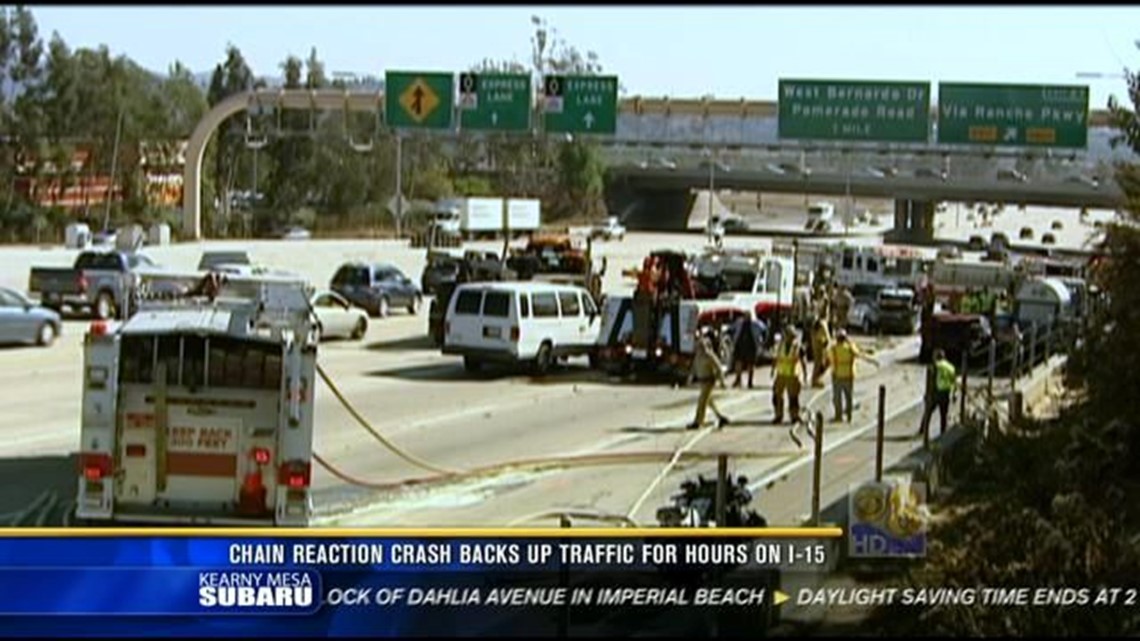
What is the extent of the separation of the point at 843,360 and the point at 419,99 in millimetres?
29977

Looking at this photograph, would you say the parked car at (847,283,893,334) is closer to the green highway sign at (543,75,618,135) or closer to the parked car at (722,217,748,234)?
the green highway sign at (543,75,618,135)

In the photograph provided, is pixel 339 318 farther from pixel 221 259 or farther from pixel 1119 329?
pixel 1119 329

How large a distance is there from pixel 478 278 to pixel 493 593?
3032cm

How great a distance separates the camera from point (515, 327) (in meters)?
28.6

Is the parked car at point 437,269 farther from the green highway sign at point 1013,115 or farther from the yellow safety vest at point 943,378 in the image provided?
the yellow safety vest at point 943,378

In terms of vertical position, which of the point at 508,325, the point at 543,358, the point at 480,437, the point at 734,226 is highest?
the point at 734,226

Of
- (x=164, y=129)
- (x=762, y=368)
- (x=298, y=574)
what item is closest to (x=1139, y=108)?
(x=298, y=574)

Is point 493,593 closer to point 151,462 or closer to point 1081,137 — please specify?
point 151,462

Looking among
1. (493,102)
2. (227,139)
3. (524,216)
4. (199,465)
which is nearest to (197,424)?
(199,465)

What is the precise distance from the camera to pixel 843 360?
22516mm

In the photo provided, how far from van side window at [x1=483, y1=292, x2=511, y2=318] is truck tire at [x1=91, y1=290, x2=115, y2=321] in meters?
13.4

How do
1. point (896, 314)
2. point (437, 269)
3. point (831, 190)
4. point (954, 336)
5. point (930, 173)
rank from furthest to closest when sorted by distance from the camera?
point (831, 190)
point (930, 173)
point (437, 269)
point (896, 314)
point (954, 336)

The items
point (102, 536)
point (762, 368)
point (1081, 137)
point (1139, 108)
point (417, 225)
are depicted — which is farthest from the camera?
point (417, 225)

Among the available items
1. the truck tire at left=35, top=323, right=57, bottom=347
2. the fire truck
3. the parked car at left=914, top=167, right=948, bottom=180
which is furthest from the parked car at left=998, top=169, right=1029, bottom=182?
the fire truck
